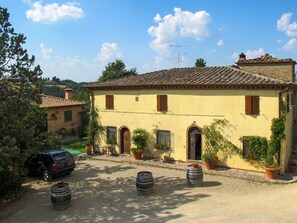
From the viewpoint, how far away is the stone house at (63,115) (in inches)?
1337

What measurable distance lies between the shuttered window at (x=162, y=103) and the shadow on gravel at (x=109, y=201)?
5.63 metres

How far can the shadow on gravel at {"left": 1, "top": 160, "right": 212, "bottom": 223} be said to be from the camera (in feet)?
41.0

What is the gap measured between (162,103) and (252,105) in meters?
6.40

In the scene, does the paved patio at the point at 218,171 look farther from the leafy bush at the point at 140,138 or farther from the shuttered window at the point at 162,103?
the shuttered window at the point at 162,103

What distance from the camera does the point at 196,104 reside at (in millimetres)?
20469

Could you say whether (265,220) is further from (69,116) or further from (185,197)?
(69,116)

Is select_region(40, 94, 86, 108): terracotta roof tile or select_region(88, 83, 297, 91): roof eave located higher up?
select_region(88, 83, 297, 91): roof eave

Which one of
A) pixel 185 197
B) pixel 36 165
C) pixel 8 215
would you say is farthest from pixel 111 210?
pixel 36 165

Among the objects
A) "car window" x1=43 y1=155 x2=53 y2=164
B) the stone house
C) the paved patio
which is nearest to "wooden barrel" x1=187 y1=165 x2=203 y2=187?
the paved patio

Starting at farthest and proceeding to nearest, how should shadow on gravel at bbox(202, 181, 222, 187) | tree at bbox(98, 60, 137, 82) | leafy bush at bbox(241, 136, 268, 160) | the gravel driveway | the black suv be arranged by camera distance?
1. tree at bbox(98, 60, 137, 82)
2. leafy bush at bbox(241, 136, 268, 160)
3. the black suv
4. shadow on gravel at bbox(202, 181, 222, 187)
5. the gravel driveway

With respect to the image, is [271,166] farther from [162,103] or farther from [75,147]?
[75,147]

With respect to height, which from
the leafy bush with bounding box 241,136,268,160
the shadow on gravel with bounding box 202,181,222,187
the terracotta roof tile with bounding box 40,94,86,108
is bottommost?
the shadow on gravel with bounding box 202,181,222,187

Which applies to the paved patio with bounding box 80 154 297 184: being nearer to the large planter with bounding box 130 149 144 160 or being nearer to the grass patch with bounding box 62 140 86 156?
the large planter with bounding box 130 149 144 160

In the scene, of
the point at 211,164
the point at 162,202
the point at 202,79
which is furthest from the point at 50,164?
the point at 202,79
